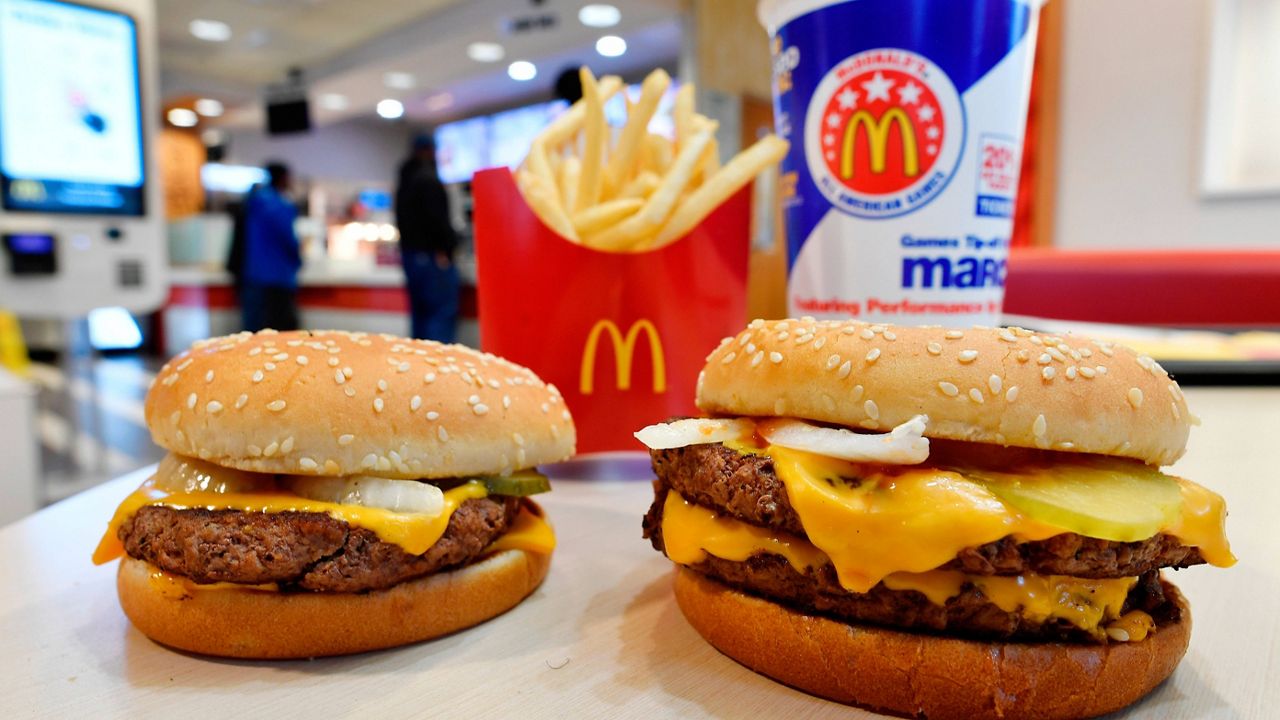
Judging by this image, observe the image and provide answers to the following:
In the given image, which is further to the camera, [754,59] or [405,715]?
[754,59]

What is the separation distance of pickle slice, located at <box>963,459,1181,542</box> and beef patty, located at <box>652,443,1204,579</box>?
33 mm

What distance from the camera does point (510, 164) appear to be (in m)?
8.04

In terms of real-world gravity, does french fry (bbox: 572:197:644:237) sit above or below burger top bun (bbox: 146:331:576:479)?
above

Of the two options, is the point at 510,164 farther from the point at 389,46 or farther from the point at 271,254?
the point at 389,46

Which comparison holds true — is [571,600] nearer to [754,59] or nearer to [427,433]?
[427,433]

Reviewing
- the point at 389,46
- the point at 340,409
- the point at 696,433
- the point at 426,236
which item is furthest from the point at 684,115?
the point at 389,46

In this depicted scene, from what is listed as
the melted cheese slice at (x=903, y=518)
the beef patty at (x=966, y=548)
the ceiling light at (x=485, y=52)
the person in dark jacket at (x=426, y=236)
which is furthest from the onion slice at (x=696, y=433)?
the ceiling light at (x=485, y=52)

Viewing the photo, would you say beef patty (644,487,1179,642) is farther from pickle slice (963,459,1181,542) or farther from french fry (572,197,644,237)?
french fry (572,197,644,237)

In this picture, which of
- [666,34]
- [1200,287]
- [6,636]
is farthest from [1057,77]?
[6,636]

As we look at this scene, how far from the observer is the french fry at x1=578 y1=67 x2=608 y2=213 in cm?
175

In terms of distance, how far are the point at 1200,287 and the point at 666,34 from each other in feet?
30.6

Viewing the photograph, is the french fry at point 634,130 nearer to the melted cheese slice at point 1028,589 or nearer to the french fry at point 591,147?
the french fry at point 591,147

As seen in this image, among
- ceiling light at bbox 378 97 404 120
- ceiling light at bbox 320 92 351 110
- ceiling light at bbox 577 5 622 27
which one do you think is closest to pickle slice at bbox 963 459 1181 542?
ceiling light at bbox 577 5 622 27

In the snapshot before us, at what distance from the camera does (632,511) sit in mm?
1625
